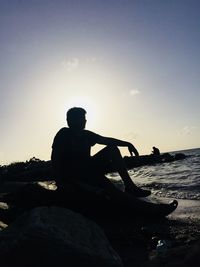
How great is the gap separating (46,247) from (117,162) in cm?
297

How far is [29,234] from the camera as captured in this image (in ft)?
10.2

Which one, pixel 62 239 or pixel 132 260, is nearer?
pixel 62 239

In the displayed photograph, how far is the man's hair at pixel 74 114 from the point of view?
617cm

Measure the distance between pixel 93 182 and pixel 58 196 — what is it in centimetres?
70

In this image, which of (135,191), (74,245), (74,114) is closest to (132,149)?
(135,191)

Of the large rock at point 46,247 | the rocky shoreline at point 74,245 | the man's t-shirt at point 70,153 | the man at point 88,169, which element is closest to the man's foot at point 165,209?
the man at point 88,169

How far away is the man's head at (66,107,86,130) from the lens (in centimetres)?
617

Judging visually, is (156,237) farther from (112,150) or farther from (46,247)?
(46,247)

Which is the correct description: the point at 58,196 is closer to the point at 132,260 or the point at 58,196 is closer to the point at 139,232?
the point at 139,232

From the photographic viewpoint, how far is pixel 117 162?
5891mm

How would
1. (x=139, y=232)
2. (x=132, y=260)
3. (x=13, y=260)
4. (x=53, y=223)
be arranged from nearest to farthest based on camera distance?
(x=13, y=260) < (x=53, y=223) < (x=132, y=260) < (x=139, y=232)

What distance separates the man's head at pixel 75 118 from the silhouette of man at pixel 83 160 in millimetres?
18

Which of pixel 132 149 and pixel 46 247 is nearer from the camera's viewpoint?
pixel 46 247

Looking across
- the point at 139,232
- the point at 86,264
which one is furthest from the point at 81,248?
the point at 139,232
